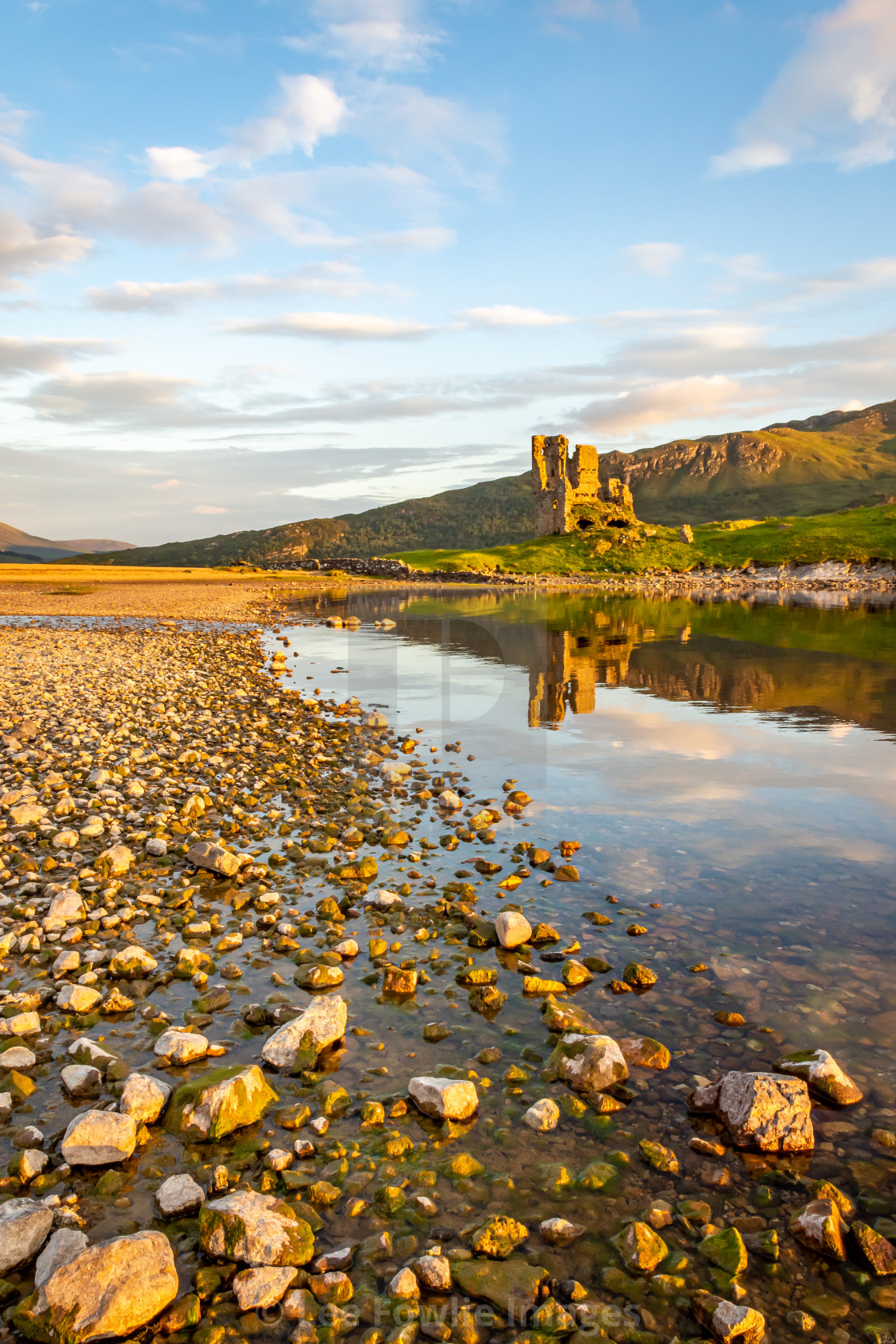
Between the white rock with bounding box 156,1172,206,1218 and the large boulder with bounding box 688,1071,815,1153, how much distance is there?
13.0 ft

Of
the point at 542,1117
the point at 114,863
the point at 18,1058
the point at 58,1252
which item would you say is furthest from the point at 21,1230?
the point at 114,863

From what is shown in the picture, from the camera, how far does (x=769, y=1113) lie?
219 inches

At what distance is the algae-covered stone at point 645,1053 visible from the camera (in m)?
6.39

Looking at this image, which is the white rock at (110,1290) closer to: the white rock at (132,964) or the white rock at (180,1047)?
the white rock at (180,1047)

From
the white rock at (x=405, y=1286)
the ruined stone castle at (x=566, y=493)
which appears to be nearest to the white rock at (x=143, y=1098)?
the white rock at (x=405, y=1286)

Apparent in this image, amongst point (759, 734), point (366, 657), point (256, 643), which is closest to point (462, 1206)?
point (759, 734)

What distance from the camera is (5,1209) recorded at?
4648 millimetres

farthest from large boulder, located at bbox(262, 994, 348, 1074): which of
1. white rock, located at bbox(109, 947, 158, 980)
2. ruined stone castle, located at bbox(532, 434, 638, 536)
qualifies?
ruined stone castle, located at bbox(532, 434, 638, 536)

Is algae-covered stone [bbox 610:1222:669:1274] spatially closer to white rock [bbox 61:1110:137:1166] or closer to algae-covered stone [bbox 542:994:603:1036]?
algae-covered stone [bbox 542:994:603:1036]

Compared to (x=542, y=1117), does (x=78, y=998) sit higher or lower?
higher

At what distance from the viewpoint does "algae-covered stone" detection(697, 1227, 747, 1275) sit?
4.52m

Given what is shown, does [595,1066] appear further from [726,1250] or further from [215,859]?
[215,859]

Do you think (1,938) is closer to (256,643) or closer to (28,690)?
(28,690)

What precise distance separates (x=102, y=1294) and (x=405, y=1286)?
1725mm
